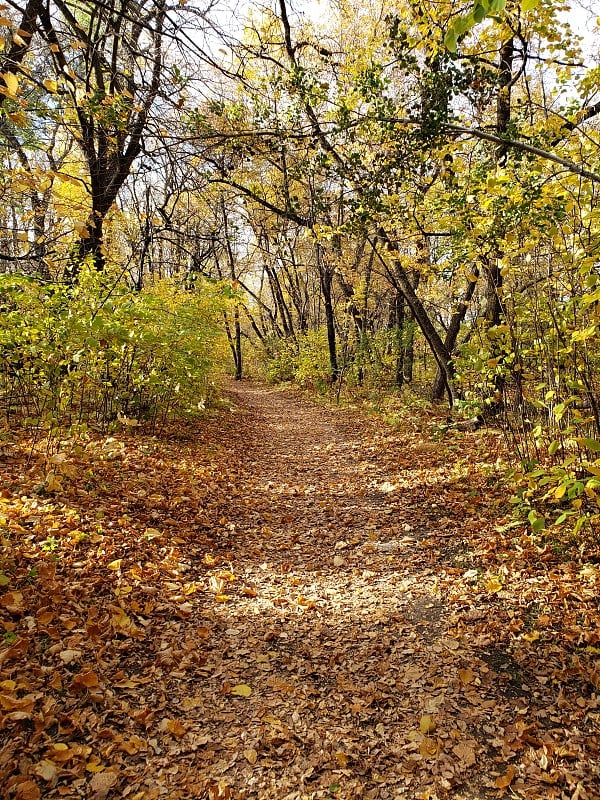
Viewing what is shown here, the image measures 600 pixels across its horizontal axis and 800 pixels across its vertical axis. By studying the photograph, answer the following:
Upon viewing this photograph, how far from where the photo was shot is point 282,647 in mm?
3348


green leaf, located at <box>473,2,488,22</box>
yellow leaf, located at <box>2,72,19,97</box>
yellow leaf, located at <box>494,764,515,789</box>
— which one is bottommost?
yellow leaf, located at <box>494,764,515,789</box>

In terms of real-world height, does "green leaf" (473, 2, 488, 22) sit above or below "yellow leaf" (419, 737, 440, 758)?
above

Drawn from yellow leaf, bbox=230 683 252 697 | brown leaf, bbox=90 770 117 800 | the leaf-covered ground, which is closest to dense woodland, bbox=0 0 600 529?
the leaf-covered ground

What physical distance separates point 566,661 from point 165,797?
2.36 meters

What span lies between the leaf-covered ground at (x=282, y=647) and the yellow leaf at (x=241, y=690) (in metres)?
0.02

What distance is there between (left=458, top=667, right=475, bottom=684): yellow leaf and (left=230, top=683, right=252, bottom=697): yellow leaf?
4.27 ft

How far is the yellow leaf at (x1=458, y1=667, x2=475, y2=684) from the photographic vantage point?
2.85 meters

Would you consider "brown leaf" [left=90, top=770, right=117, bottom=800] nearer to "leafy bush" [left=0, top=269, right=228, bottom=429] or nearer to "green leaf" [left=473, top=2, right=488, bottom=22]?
"leafy bush" [left=0, top=269, right=228, bottom=429]

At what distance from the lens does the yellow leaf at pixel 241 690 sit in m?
2.91

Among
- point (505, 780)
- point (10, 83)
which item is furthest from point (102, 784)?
point (10, 83)

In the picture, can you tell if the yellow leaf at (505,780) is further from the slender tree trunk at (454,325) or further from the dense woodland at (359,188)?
the slender tree trunk at (454,325)

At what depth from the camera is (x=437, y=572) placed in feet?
13.5

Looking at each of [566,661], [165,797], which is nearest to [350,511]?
[566,661]

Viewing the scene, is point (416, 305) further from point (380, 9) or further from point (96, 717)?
point (96, 717)
